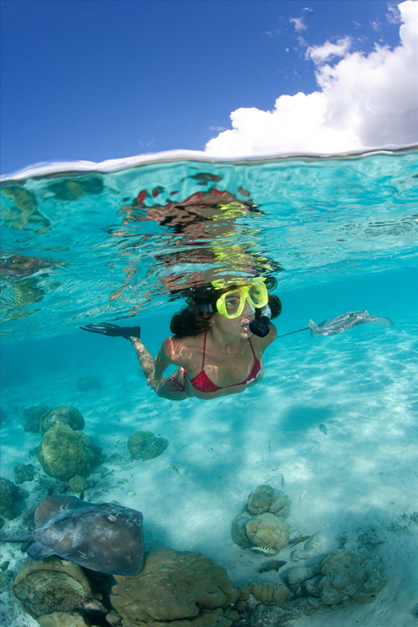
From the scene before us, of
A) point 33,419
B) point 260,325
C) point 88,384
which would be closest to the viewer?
point 260,325

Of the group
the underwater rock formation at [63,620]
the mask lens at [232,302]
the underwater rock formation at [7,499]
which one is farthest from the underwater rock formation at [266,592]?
the underwater rock formation at [7,499]

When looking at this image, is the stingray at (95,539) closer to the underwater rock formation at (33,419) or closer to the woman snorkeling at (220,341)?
the woman snorkeling at (220,341)

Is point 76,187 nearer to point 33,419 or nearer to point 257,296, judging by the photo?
point 257,296

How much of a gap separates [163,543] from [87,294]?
10844 mm

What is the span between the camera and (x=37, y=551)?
18.5 ft

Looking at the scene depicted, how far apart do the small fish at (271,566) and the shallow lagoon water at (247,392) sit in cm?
12

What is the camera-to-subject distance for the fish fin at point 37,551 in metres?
5.46

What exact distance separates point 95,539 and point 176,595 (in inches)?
66.9

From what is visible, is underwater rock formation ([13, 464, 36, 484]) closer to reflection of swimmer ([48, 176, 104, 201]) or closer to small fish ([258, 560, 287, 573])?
small fish ([258, 560, 287, 573])

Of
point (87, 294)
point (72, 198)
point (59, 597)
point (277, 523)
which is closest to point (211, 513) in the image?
point (277, 523)

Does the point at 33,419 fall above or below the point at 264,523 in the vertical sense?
below

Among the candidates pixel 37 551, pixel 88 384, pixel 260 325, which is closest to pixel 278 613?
pixel 37 551

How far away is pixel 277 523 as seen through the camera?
6.95 m

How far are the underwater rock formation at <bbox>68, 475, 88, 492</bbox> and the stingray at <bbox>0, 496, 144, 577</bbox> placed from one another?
14.2 ft
